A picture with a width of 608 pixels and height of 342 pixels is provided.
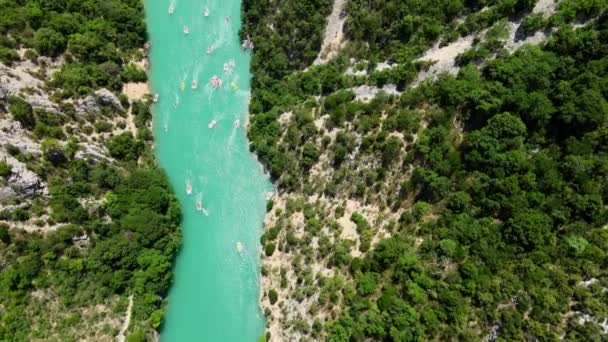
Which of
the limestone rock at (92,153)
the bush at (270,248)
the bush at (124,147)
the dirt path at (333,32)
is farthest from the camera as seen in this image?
the dirt path at (333,32)

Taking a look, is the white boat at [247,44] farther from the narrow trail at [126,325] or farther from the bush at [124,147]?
the narrow trail at [126,325]

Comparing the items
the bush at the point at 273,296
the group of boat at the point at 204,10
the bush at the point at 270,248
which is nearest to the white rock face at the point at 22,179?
the bush at the point at 270,248

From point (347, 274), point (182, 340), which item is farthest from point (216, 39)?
point (182, 340)

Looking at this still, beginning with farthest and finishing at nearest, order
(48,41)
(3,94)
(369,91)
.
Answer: (48,41), (369,91), (3,94)

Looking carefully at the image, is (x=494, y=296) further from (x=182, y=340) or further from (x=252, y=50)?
(x=252, y=50)

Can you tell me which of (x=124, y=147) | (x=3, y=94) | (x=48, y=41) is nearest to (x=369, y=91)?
(x=124, y=147)

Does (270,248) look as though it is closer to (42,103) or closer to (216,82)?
(216,82)
